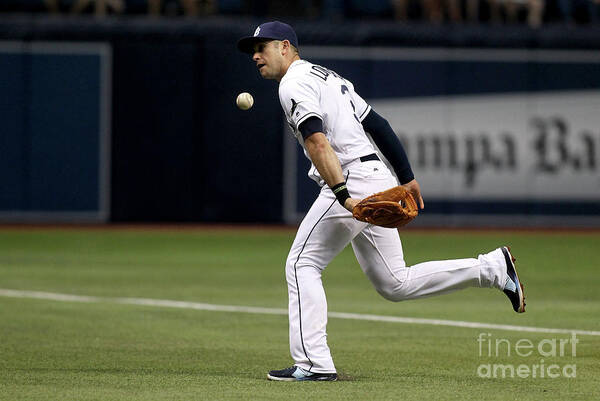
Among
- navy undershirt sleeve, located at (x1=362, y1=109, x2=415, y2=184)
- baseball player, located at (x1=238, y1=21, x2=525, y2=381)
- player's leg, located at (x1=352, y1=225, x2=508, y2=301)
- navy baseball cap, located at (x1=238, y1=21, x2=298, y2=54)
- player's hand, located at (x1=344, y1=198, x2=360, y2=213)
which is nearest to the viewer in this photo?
player's hand, located at (x1=344, y1=198, x2=360, y2=213)

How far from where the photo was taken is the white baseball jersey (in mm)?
6605

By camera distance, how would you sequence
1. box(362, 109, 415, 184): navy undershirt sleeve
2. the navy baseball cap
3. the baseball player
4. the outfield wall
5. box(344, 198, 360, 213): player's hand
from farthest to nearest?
the outfield wall → box(362, 109, 415, 184): navy undershirt sleeve → the navy baseball cap → the baseball player → box(344, 198, 360, 213): player's hand

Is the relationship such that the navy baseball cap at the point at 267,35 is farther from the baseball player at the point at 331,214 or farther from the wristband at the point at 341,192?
the wristband at the point at 341,192

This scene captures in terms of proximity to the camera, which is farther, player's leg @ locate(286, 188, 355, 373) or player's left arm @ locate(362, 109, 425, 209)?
player's left arm @ locate(362, 109, 425, 209)

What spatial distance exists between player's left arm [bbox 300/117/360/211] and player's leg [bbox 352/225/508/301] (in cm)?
56

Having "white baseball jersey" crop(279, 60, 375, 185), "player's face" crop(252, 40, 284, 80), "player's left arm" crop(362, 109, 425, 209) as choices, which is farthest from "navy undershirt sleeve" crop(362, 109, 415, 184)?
"player's face" crop(252, 40, 284, 80)

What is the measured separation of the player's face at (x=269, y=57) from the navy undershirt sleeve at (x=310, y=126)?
51 centimetres

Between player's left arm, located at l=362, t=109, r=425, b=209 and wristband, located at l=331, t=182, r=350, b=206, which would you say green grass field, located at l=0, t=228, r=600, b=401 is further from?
player's left arm, located at l=362, t=109, r=425, b=209

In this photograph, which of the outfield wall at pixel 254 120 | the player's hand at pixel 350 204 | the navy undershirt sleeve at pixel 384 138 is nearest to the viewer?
the player's hand at pixel 350 204

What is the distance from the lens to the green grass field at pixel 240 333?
6496mm

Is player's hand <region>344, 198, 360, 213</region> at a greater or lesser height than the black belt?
lesser

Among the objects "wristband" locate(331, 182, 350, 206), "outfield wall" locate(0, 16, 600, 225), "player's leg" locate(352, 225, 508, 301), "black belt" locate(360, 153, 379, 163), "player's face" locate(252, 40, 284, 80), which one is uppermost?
"player's face" locate(252, 40, 284, 80)

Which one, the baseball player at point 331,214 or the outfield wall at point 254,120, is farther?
the outfield wall at point 254,120

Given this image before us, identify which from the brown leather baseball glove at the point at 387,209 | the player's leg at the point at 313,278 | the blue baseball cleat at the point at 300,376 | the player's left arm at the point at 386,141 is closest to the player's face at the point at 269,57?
the player's left arm at the point at 386,141
